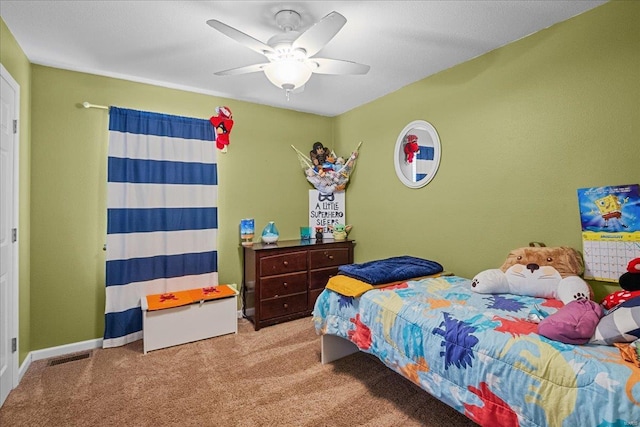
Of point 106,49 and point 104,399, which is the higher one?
point 106,49

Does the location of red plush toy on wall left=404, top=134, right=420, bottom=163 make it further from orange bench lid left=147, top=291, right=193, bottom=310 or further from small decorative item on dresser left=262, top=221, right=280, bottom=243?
orange bench lid left=147, top=291, right=193, bottom=310

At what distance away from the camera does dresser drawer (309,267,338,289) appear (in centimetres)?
355

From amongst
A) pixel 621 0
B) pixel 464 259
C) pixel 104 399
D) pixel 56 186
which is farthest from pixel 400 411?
pixel 56 186

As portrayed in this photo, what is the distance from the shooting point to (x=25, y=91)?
2.49 metres

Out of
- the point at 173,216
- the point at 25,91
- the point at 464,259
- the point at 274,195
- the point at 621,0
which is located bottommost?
the point at 464,259

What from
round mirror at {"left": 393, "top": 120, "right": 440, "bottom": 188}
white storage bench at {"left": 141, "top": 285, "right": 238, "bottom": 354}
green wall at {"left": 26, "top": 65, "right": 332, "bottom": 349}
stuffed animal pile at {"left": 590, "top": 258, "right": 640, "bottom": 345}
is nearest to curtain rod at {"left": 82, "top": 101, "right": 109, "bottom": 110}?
green wall at {"left": 26, "top": 65, "right": 332, "bottom": 349}

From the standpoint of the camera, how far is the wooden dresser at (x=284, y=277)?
3.24 metres

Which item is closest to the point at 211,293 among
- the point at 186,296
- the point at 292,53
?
the point at 186,296

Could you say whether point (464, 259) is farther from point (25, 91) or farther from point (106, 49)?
point (25, 91)

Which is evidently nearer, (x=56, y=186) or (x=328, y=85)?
(x=56, y=186)

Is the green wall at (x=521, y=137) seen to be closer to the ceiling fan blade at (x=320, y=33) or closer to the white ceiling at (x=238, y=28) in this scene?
the white ceiling at (x=238, y=28)

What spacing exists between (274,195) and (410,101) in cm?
182

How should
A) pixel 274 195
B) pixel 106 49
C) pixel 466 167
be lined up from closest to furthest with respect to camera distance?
pixel 106 49 < pixel 466 167 < pixel 274 195

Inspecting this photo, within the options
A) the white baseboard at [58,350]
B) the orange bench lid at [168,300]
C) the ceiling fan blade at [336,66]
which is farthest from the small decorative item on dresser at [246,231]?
the ceiling fan blade at [336,66]
